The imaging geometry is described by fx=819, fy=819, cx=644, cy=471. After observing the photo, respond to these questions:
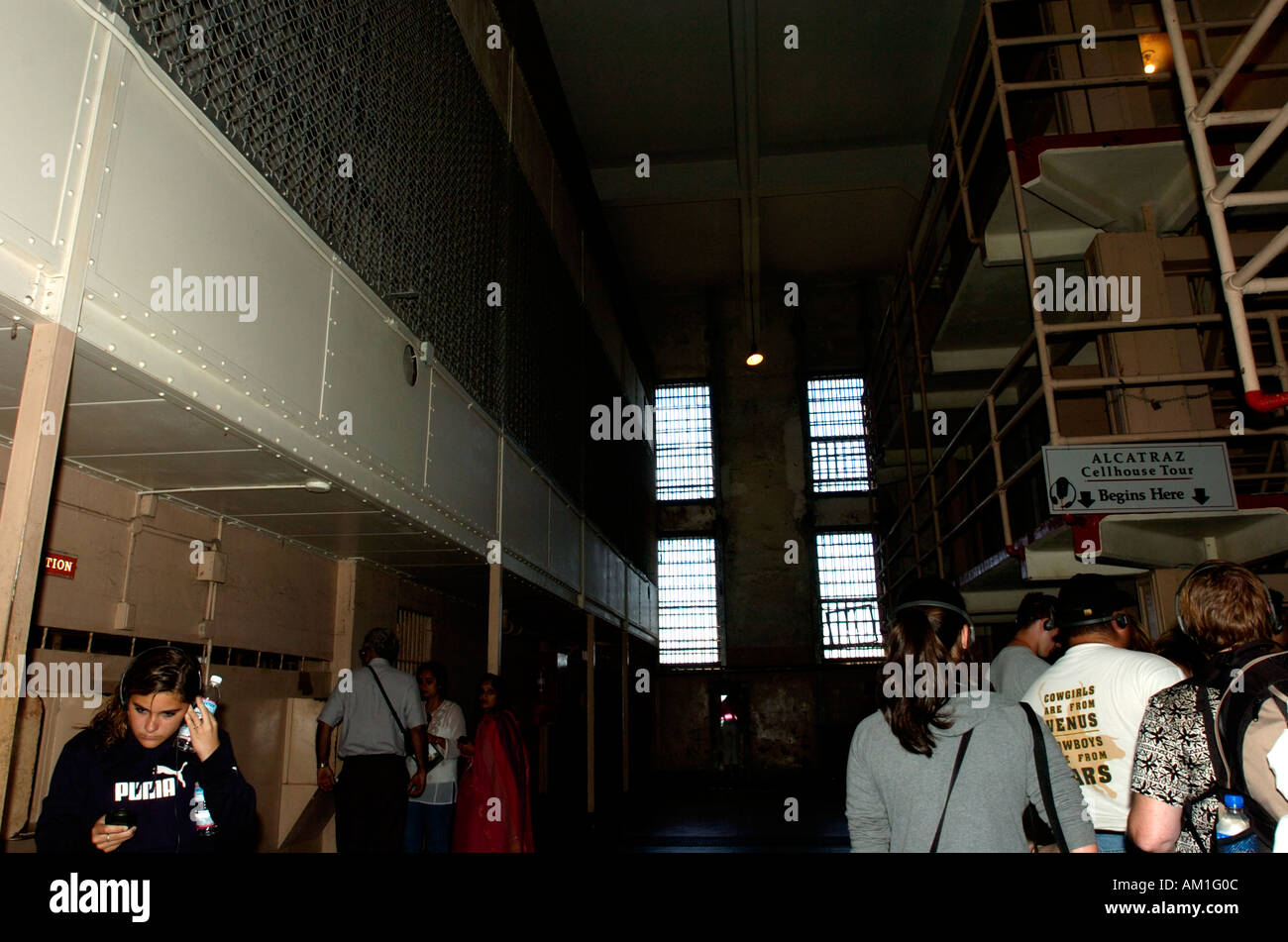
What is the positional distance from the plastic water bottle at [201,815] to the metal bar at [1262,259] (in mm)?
4316

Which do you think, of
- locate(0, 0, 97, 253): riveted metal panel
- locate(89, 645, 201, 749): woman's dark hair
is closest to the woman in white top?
locate(89, 645, 201, 749): woman's dark hair

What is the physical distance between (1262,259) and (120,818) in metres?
4.51

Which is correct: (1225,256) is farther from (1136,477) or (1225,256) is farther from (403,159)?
(403,159)

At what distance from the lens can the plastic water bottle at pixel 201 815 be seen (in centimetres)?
274

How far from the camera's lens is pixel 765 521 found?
17.6 meters

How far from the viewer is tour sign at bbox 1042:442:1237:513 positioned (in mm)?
5230

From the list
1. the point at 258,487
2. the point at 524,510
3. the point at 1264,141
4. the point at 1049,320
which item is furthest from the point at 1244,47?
the point at 524,510

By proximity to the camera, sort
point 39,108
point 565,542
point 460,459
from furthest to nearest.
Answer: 1. point 565,542
2. point 460,459
3. point 39,108

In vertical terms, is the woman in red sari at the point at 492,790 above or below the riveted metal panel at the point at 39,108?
below

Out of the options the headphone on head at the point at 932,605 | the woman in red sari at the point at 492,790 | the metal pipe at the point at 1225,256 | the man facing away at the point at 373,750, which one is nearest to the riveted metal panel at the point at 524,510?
the woman in red sari at the point at 492,790

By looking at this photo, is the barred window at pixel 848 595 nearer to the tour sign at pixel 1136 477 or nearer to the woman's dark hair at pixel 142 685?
the tour sign at pixel 1136 477
